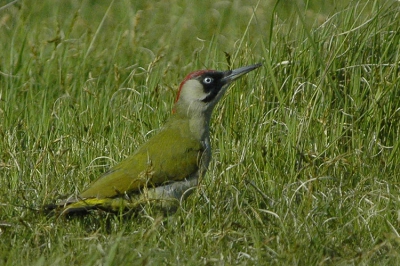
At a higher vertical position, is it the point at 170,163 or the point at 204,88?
the point at 204,88

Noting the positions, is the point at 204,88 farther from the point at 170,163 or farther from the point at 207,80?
the point at 170,163

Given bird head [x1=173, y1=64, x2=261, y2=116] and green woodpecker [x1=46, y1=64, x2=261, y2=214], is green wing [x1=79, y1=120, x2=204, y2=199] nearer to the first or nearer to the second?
green woodpecker [x1=46, y1=64, x2=261, y2=214]

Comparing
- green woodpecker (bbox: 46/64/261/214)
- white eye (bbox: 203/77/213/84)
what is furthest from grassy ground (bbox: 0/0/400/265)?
white eye (bbox: 203/77/213/84)

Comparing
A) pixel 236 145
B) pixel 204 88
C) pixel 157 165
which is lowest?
pixel 236 145

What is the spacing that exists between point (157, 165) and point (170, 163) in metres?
0.09

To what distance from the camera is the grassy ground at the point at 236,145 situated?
4.06 meters

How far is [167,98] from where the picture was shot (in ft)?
20.2

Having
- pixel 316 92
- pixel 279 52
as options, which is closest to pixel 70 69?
pixel 279 52

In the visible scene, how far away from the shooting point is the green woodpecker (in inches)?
180

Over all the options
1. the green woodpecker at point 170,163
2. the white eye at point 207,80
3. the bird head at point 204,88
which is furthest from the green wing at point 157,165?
the white eye at point 207,80

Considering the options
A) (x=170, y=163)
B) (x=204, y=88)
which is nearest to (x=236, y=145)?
(x=204, y=88)

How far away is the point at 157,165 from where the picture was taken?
4.87 meters

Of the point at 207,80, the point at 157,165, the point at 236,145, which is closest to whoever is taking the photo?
the point at 157,165

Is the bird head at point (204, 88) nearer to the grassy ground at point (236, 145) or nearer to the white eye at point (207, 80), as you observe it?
the white eye at point (207, 80)
